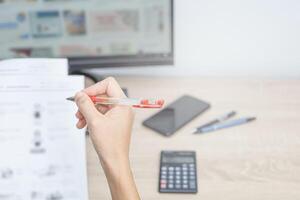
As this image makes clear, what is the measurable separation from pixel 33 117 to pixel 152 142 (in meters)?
0.24

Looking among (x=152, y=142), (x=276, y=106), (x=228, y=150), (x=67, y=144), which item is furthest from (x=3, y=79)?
(x=276, y=106)

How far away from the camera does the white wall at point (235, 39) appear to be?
108 cm

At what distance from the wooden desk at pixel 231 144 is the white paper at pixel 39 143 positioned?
54 millimetres

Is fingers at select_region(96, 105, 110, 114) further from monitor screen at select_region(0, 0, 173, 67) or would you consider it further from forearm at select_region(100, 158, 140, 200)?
monitor screen at select_region(0, 0, 173, 67)

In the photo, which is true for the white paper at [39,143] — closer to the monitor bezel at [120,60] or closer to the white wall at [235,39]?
the monitor bezel at [120,60]

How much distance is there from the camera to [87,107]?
68cm

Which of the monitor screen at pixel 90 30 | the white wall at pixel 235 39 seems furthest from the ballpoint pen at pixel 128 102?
the white wall at pixel 235 39

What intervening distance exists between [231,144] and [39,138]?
1.18 feet

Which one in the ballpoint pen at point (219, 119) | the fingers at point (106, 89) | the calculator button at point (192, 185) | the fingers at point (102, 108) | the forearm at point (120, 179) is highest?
the fingers at point (106, 89)

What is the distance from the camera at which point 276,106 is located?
1019 millimetres

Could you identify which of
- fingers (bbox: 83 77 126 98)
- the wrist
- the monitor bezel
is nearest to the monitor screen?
the monitor bezel

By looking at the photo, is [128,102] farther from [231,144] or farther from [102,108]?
[231,144]

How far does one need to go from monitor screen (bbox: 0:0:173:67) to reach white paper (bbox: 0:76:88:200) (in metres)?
0.17

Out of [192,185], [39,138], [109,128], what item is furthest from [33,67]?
[192,185]
